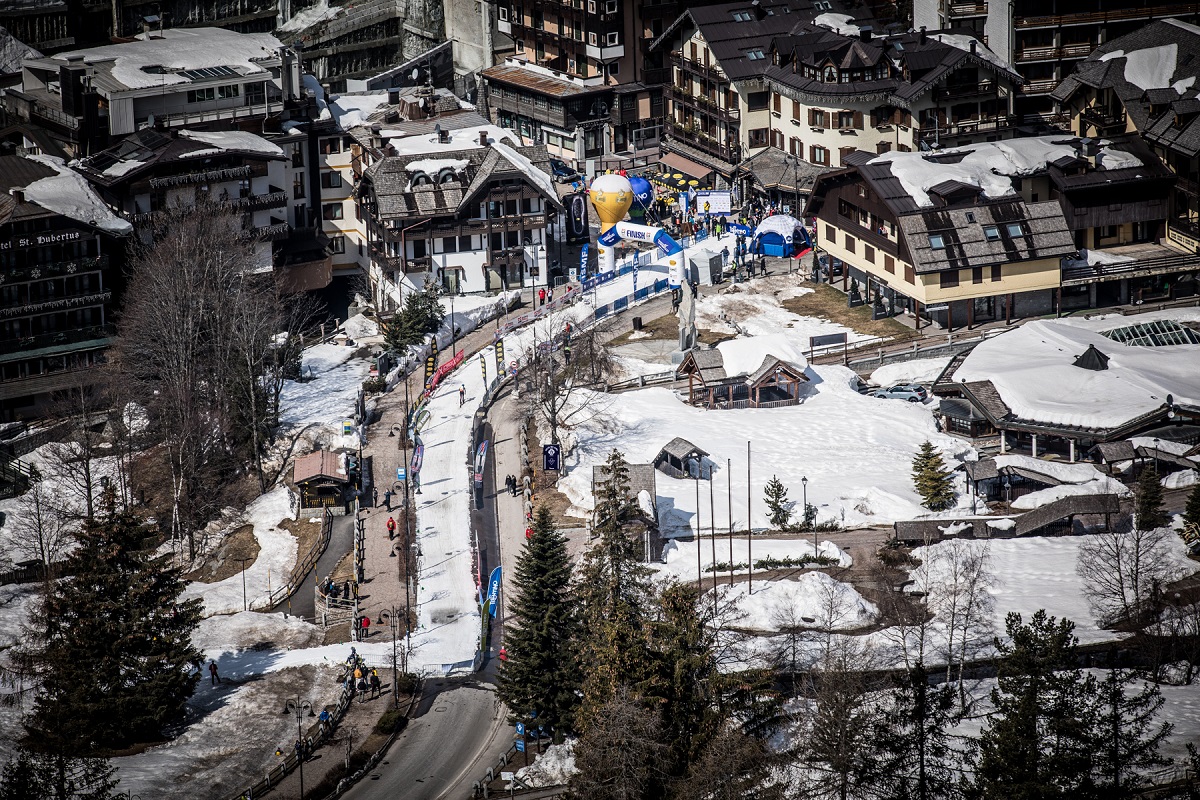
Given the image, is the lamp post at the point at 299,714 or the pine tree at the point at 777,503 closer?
the lamp post at the point at 299,714

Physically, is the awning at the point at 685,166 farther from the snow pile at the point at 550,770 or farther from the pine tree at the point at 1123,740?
the pine tree at the point at 1123,740

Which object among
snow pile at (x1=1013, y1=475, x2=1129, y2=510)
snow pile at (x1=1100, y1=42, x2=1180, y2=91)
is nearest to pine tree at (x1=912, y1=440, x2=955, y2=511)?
snow pile at (x1=1013, y1=475, x2=1129, y2=510)

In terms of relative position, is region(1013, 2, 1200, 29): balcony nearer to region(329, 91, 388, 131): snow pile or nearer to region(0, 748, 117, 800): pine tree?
region(329, 91, 388, 131): snow pile

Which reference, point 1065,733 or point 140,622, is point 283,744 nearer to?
point 140,622

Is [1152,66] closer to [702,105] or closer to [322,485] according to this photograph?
[702,105]

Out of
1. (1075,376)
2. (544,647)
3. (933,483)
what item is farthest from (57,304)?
(1075,376)

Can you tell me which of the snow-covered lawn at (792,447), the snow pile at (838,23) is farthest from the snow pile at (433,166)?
the snow pile at (838,23)
